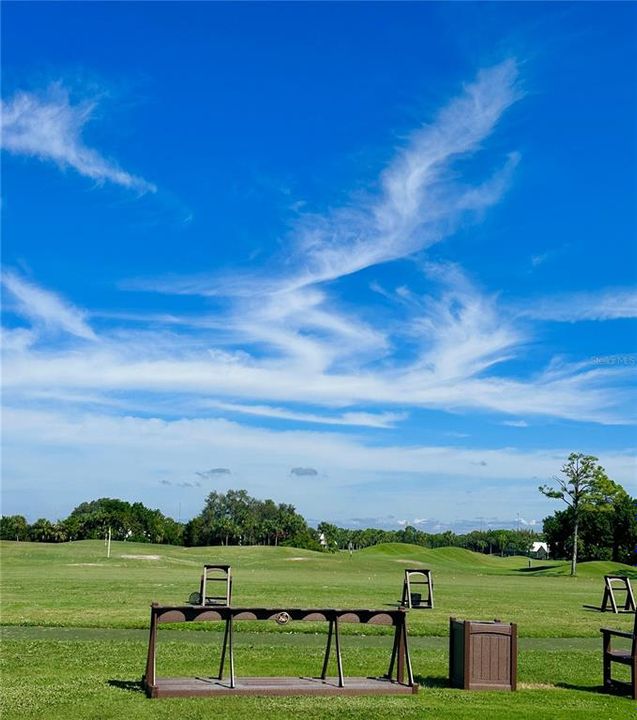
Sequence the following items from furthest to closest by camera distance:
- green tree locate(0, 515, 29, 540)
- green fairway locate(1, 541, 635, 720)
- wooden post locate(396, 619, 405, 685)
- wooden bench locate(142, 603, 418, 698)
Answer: green tree locate(0, 515, 29, 540), wooden post locate(396, 619, 405, 685), wooden bench locate(142, 603, 418, 698), green fairway locate(1, 541, 635, 720)

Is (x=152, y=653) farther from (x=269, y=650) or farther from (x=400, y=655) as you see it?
(x=269, y=650)

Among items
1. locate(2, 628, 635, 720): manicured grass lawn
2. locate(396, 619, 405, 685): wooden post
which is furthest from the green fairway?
locate(396, 619, 405, 685): wooden post

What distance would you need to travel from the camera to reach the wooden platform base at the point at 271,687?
11977 millimetres

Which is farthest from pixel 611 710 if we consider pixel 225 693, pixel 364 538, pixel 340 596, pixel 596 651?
A: pixel 364 538

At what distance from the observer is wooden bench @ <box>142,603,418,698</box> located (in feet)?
39.8

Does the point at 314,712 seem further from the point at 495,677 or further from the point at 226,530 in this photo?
the point at 226,530

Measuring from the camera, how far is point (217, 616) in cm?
1239

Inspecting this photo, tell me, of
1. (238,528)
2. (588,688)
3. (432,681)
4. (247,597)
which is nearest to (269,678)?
(432,681)

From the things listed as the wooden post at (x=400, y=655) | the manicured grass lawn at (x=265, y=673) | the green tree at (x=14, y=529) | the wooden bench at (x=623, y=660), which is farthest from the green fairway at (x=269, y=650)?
the green tree at (x=14, y=529)

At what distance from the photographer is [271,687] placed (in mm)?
12367

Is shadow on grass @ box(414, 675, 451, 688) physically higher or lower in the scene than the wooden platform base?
lower

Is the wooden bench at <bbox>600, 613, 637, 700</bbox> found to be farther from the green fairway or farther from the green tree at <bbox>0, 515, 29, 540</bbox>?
the green tree at <bbox>0, 515, 29, 540</bbox>

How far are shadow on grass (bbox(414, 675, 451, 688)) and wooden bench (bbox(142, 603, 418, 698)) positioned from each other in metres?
0.47

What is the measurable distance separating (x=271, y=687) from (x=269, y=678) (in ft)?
2.74
